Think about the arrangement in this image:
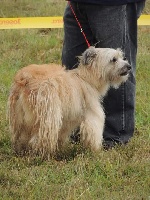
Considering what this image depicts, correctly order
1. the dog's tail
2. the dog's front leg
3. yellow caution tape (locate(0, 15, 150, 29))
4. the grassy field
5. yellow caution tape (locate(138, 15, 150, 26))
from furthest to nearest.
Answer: yellow caution tape (locate(138, 15, 150, 26)) → yellow caution tape (locate(0, 15, 150, 29)) → the dog's front leg → the dog's tail → the grassy field

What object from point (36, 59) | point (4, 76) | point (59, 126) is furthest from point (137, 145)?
point (36, 59)

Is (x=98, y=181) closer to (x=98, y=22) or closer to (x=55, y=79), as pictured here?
(x=55, y=79)

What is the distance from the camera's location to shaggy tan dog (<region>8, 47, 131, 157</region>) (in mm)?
4582

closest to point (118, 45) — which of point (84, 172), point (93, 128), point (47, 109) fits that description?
point (93, 128)

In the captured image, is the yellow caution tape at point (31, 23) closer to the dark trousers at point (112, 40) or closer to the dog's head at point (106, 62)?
the dark trousers at point (112, 40)

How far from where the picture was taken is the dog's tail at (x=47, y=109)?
15.0 ft

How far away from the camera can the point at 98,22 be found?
4.95m

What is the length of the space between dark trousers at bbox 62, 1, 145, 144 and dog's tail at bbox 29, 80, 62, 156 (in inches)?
31.6

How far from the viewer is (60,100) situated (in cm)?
462

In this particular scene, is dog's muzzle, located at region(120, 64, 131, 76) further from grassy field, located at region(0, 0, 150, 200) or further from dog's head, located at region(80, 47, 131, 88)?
grassy field, located at region(0, 0, 150, 200)

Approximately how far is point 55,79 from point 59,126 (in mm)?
410

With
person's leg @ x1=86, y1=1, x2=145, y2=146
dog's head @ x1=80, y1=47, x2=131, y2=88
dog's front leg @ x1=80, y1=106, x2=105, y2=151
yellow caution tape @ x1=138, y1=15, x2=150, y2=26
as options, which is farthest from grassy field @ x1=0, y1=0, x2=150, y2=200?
yellow caution tape @ x1=138, y1=15, x2=150, y2=26

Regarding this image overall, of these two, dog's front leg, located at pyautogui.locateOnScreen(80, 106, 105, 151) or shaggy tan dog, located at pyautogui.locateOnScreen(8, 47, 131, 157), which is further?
dog's front leg, located at pyautogui.locateOnScreen(80, 106, 105, 151)

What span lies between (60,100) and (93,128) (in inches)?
17.7
